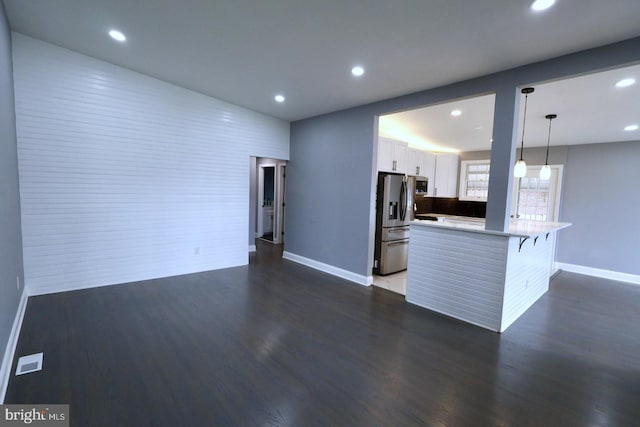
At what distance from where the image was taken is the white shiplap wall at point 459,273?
10.4 ft

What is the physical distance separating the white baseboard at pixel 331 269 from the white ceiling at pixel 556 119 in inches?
112

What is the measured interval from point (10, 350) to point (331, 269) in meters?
4.00

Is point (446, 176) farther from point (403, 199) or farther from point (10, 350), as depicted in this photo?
point (10, 350)

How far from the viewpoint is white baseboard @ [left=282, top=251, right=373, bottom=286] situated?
465 cm

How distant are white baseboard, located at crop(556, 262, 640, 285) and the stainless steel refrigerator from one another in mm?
3851

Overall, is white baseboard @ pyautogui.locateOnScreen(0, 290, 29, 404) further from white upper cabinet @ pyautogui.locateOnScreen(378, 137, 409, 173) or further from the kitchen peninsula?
white upper cabinet @ pyautogui.locateOnScreen(378, 137, 409, 173)

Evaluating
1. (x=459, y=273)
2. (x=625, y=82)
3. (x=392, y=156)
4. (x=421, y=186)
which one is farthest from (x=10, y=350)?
(x=625, y=82)

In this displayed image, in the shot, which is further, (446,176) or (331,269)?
(446,176)

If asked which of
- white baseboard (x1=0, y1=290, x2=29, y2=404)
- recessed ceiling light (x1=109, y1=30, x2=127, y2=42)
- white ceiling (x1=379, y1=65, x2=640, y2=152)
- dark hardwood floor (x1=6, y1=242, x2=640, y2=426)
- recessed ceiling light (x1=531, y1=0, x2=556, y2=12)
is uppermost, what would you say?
recessed ceiling light (x1=109, y1=30, x2=127, y2=42)

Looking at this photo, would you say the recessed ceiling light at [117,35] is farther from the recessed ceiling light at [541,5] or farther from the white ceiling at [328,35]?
the recessed ceiling light at [541,5]

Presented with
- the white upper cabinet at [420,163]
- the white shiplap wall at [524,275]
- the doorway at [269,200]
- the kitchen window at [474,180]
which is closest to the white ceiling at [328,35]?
the white shiplap wall at [524,275]

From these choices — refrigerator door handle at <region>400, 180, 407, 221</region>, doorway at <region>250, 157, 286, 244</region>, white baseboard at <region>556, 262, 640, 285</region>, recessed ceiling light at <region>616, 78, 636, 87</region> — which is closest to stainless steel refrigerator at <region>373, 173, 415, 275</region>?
refrigerator door handle at <region>400, 180, 407, 221</region>

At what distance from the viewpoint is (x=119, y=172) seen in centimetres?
400

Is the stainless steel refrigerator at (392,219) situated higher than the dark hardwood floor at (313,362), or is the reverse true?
the stainless steel refrigerator at (392,219)
